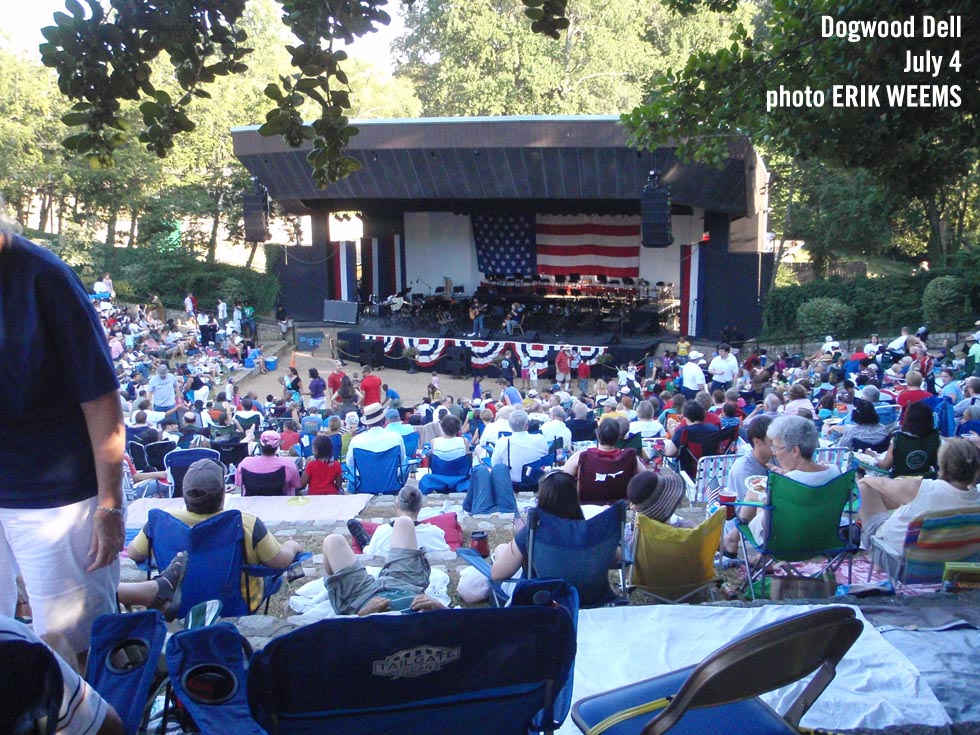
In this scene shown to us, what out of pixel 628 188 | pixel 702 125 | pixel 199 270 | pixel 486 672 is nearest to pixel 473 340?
pixel 628 188

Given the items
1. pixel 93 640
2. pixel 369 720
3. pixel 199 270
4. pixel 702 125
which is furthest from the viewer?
pixel 199 270

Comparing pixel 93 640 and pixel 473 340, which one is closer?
pixel 93 640

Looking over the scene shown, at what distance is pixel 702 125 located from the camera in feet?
21.8

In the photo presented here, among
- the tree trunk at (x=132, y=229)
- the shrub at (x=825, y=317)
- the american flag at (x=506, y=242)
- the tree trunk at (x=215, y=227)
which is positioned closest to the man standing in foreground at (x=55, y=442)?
the shrub at (x=825, y=317)

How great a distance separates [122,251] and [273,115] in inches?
962

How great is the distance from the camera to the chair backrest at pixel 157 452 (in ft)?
23.8

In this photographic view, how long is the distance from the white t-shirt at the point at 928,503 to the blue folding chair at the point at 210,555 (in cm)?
253

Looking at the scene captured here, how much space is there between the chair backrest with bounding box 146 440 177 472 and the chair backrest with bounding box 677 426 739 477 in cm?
415

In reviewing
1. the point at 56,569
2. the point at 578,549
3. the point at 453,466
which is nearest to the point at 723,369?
the point at 453,466

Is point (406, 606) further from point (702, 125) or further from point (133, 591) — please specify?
point (702, 125)

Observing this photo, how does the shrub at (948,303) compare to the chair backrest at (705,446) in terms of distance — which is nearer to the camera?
the chair backrest at (705,446)

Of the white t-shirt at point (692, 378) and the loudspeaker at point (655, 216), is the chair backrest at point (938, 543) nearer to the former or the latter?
the white t-shirt at point (692, 378)

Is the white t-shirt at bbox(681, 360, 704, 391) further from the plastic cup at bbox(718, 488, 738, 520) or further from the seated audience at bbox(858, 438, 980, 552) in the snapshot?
the seated audience at bbox(858, 438, 980, 552)

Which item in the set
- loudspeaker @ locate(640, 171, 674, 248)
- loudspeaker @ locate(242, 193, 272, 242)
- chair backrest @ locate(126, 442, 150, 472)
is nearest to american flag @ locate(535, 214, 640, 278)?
loudspeaker @ locate(640, 171, 674, 248)
